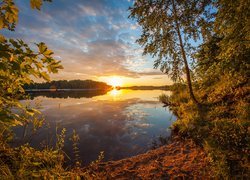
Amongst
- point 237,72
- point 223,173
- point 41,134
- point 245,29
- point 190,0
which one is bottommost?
point 41,134

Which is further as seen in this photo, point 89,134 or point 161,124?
point 161,124

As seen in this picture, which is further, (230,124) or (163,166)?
(230,124)

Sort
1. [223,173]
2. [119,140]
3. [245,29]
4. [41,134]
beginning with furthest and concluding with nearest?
[41,134] → [119,140] → [245,29] → [223,173]

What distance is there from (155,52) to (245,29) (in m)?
8.53

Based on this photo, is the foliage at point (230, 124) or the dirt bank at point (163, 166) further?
the dirt bank at point (163, 166)

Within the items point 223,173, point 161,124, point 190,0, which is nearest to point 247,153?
point 223,173

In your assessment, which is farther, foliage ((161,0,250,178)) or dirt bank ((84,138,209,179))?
dirt bank ((84,138,209,179))

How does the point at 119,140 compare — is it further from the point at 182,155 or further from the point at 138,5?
the point at 138,5

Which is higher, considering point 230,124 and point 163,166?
point 230,124

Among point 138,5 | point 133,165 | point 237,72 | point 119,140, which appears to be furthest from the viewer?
point 138,5

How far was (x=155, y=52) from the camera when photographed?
1333cm

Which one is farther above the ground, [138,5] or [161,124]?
[138,5]

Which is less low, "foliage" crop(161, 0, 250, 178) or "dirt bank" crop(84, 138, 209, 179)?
"foliage" crop(161, 0, 250, 178)

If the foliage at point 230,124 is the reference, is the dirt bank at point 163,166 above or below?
below
